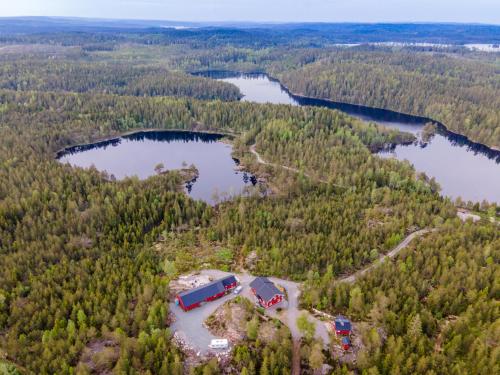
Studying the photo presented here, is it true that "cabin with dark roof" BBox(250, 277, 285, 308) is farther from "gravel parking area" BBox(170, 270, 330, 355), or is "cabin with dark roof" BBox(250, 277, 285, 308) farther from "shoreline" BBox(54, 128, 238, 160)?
"shoreline" BBox(54, 128, 238, 160)

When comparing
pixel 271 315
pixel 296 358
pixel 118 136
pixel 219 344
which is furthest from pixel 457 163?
→ pixel 118 136

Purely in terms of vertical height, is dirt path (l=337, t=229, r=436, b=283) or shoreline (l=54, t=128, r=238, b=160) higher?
dirt path (l=337, t=229, r=436, b=283)

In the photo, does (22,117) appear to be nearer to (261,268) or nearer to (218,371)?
(261,268)

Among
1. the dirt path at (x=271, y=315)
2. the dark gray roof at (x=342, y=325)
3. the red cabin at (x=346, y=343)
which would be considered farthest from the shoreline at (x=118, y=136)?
the red cabin at (x=346, y=343)

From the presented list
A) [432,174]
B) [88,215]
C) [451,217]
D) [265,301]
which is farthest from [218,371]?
[432,174]

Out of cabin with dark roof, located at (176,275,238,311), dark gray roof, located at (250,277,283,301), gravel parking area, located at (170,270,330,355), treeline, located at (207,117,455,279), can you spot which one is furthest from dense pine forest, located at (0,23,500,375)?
dark gray roof, located at (250,277,283,301)

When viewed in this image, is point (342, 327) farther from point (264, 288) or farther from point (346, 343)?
point (264, 288)
